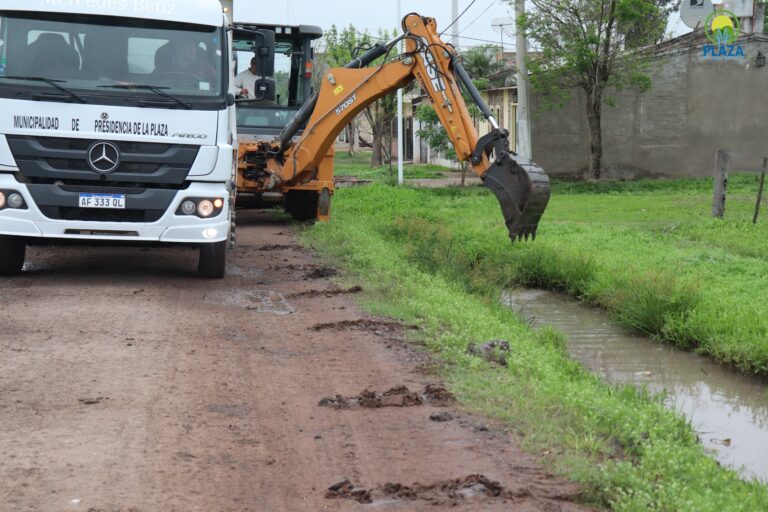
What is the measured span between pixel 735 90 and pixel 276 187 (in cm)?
1769

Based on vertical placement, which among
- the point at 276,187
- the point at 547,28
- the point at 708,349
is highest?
the point at 547,28

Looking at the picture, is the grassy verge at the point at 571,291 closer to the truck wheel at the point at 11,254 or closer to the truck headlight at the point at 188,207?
the truck headlight at the point at 188,207

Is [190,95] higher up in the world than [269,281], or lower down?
higher up

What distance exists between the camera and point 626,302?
11.6 metres

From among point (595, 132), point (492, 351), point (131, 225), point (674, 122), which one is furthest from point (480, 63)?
point (492, 351)

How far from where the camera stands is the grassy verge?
559 cm

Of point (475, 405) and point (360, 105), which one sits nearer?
point (475, 405)

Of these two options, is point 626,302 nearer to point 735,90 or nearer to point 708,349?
point 708,349

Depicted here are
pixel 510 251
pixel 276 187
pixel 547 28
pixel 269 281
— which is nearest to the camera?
pixel 269 281

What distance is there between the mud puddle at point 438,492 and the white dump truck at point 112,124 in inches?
248

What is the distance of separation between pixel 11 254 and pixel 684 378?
685cm

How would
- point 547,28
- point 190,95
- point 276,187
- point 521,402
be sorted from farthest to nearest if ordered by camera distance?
point 547,28 → point 276,187 → point 190,95 → point 521,402

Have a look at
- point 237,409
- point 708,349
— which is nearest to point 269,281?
point 708,349

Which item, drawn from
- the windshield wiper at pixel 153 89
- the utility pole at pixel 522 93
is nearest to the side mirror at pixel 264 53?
the windshield wiper at pixel 153 89
